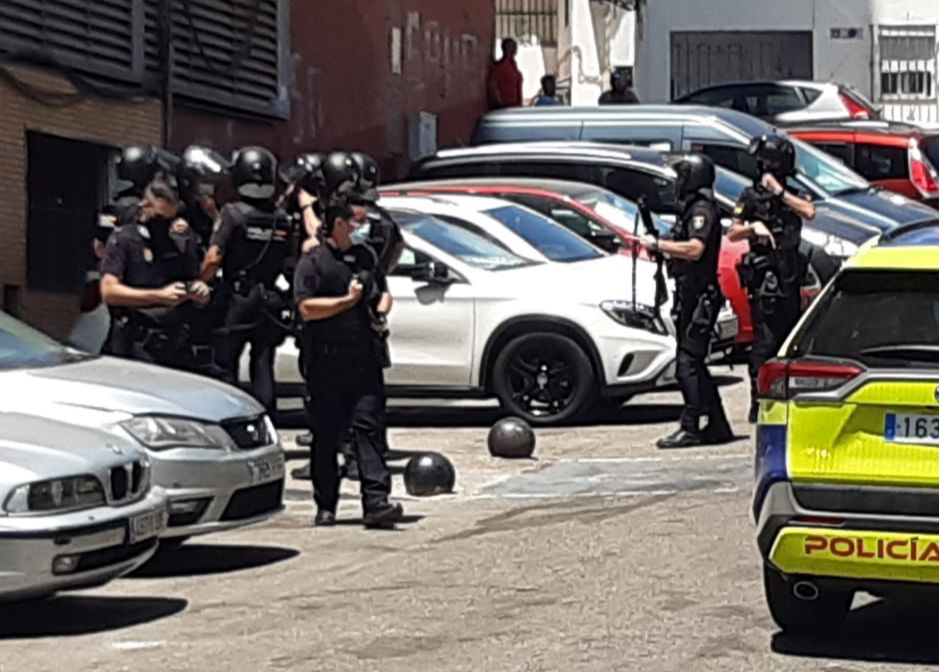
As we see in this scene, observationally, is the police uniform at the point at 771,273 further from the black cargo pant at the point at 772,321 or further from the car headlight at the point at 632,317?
the car headlight at the point at 632,317

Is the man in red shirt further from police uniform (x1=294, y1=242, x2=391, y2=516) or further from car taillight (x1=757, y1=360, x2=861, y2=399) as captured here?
car taillight (x1=757, y1=360, x2=861, y2=399)

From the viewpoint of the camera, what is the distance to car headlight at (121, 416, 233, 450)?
Answer: 1043 centimetres

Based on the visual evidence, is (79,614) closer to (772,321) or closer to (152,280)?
(152,280)

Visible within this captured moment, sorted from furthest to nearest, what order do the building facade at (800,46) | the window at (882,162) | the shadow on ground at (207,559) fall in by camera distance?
1. the building facade at (800,46)
2. the window at (882,162)
3. the shadow on ground at (207,559)

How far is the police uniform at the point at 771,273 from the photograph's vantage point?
15523mm

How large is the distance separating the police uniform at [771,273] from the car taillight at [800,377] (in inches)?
275

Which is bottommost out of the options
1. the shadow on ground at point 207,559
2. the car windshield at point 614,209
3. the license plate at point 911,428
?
the shadow on ground at point 207,559

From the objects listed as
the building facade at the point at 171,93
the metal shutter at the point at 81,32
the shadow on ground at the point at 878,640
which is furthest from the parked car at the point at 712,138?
the shadow on ground at the point at 878,640

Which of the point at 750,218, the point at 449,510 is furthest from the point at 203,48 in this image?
the point at 449,510

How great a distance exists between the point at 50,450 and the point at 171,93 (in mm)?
10894

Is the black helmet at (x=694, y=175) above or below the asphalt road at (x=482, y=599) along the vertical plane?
above

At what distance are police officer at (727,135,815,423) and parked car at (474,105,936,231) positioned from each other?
18.2ft

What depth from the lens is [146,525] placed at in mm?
9461

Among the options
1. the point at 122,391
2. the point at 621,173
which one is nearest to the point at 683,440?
the point at 122,391
